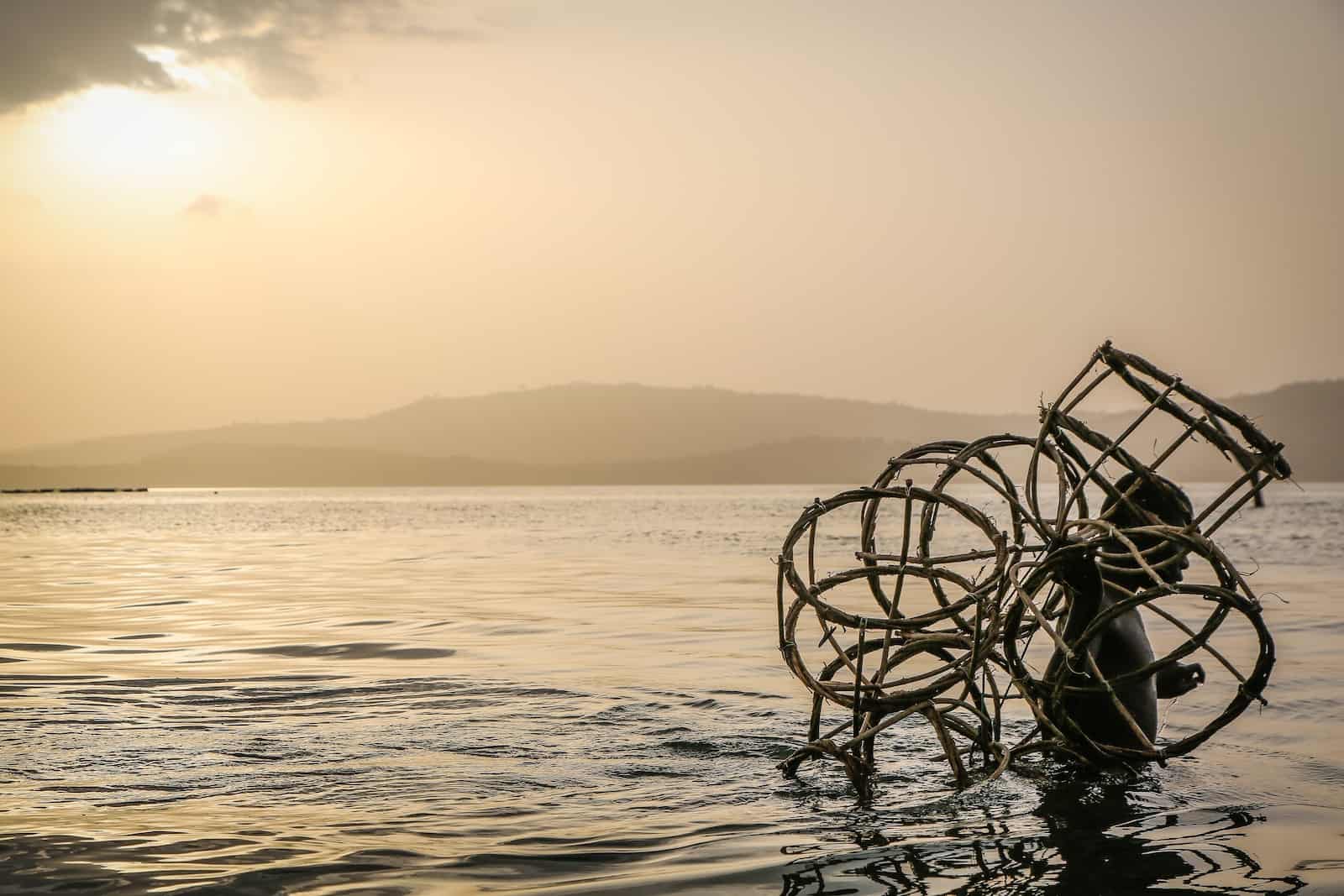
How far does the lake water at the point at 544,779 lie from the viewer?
200 inches

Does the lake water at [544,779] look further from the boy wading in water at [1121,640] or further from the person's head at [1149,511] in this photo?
the person's head at [1149,511]

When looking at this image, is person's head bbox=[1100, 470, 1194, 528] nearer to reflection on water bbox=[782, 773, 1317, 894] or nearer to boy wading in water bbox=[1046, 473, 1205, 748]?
boy wading in water bbox=[1046, 473, 1205, 748]

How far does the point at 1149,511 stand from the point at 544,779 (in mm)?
3506

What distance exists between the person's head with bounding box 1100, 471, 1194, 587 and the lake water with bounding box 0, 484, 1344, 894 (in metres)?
1.15

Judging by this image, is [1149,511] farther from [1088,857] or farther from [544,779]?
[544,779]

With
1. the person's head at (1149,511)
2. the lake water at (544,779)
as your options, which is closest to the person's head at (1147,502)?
the person's head at (1149,511)

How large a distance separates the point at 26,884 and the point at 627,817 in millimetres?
2527

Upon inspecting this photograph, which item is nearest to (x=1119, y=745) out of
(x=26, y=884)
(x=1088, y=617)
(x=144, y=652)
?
(x=1088, y=617)

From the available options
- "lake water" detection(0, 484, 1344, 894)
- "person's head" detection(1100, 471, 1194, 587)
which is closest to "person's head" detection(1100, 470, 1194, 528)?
"person's head" detection(1100, 471, 1194, 587)

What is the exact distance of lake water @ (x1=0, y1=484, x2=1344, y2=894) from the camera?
5.07m

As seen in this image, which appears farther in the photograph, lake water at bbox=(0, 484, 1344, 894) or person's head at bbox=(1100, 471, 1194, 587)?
person's head at bbox=(1100, 471, 1194, 587)

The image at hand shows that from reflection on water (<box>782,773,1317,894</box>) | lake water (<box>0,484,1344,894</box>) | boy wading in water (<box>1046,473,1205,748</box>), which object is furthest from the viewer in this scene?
boy wading in water (<box>1046,473,1205,748</box>)

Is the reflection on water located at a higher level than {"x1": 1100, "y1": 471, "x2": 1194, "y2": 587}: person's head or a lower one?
lower

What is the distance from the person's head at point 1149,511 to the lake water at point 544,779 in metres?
1.15
